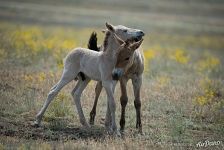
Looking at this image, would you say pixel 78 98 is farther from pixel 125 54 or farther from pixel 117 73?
pixel 125 54

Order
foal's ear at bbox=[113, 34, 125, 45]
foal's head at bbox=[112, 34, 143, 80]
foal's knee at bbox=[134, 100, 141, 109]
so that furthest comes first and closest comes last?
foal's knee at bbox=[134, 100, 141, 109], foal's ear at bbox=[113, 34, 125, 45], foal's head at bbox=[112, 34, 143, 80]

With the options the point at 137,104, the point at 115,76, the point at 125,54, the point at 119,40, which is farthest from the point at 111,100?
the point at 119,40

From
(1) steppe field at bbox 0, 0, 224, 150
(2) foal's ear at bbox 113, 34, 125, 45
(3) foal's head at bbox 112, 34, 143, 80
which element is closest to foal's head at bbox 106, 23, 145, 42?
(2) foal's ear at bbox 113, 34, 125, 45

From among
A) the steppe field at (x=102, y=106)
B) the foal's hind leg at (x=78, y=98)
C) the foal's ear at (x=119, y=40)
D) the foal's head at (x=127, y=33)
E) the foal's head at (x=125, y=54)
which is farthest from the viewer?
the foal's hind leg at (x=78, y=98)

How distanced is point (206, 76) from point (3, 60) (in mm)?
7463

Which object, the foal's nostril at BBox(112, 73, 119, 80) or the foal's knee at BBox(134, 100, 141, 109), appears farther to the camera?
the foal's knee at BBox(134, 100, 141, 109)

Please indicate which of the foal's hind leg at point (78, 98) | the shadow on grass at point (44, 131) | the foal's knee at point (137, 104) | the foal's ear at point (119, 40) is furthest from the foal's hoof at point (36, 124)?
the foal's ear at point (119, 40)

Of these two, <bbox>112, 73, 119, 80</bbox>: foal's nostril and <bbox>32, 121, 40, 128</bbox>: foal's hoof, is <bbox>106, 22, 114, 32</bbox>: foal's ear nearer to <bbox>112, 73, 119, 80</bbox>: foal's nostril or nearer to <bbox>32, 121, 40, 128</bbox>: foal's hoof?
<bbox>112, 73, 119, 80</bbox>: foal's nostril

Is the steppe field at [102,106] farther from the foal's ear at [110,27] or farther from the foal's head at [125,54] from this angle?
the foal's ear at [110,27]

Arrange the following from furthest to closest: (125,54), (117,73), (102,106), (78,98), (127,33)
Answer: (102,106)
(78,98)
(127,33)
(125,54)
(117,73)

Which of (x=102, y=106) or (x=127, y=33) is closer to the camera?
(x=127, y=33)

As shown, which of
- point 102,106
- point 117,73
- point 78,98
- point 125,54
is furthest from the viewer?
point 102,106

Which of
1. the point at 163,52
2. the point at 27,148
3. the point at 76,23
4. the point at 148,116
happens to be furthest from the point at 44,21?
the point at 27,148

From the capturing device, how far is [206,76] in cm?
1969
